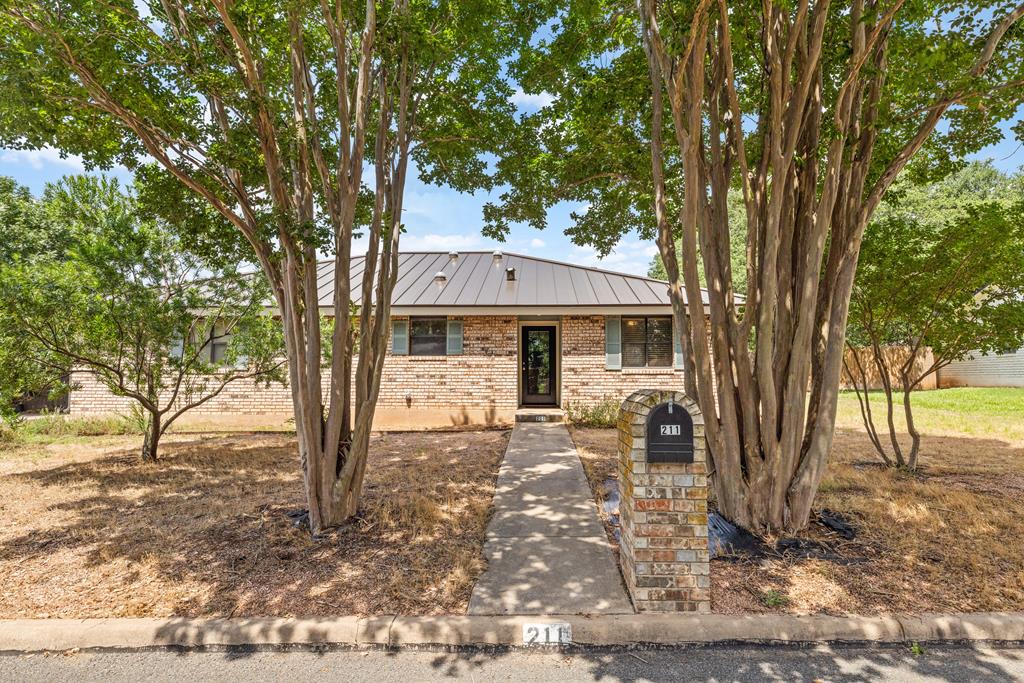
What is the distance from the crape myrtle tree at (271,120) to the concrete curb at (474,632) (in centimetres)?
142

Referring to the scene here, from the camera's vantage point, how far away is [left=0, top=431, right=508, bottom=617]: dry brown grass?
10.1ft

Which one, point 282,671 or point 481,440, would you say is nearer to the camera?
point 282,671

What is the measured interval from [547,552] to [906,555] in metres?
2.75

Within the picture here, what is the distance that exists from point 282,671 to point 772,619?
2.79 meters

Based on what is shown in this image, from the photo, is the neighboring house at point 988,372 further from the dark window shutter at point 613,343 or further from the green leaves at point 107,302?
the green leaves at point 107,302

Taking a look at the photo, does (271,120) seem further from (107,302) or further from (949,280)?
(949,280)

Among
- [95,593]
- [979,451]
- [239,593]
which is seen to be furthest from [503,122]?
[979,451]

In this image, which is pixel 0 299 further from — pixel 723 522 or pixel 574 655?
pixel 723 522

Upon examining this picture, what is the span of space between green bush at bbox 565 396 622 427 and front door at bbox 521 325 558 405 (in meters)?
1.57

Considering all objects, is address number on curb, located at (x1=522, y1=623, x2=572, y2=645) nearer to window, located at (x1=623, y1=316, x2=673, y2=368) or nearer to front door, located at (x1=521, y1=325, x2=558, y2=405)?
window, located at (x1=623, y1=316, x2=673, y2=368)

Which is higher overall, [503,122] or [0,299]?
[503,122]

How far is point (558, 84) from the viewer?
19.5 feet

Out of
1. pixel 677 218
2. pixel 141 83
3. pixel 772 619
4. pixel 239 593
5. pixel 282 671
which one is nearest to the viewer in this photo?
pixel 282 671

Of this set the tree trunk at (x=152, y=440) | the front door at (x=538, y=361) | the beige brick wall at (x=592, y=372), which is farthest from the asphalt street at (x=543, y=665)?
the front door at (x=538, y=361)
